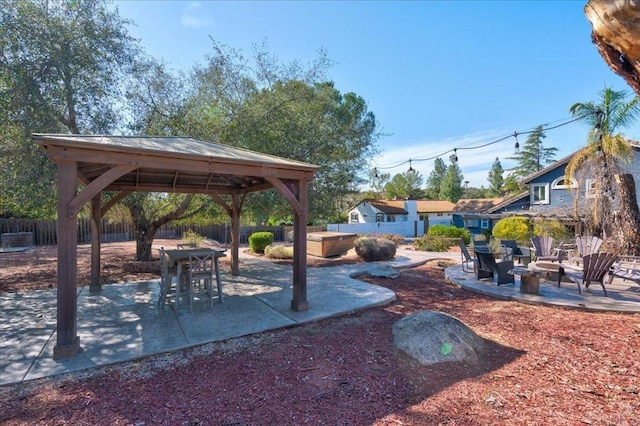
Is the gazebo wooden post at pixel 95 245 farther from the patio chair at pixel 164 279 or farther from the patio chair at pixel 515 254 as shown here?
the patio chair at pixel 515 254

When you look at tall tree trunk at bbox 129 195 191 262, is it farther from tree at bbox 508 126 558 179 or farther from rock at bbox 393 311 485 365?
tree at bbox 508 126 558 179

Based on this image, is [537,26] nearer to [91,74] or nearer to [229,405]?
[229,405]

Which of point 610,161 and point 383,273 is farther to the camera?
point 610,161

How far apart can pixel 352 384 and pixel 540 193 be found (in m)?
20.5

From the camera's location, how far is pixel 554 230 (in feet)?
43.6

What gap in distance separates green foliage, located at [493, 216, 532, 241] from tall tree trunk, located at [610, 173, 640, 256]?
407 cm

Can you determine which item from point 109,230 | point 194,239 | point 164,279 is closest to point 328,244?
point 194,239

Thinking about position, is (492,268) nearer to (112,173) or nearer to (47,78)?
(112,173)

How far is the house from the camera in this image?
105 ft

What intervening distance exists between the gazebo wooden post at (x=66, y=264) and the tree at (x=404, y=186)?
50464 millimetres

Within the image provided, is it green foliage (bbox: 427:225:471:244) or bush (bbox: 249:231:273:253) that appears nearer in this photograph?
bush (bbox: 249:231:273:253)

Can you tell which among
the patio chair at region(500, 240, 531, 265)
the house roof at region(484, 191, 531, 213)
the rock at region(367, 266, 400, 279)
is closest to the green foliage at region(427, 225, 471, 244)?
the house roof at region(484, 191, 531, 213)

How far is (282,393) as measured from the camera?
2.98 m

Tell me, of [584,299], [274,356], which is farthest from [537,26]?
[274,356]
